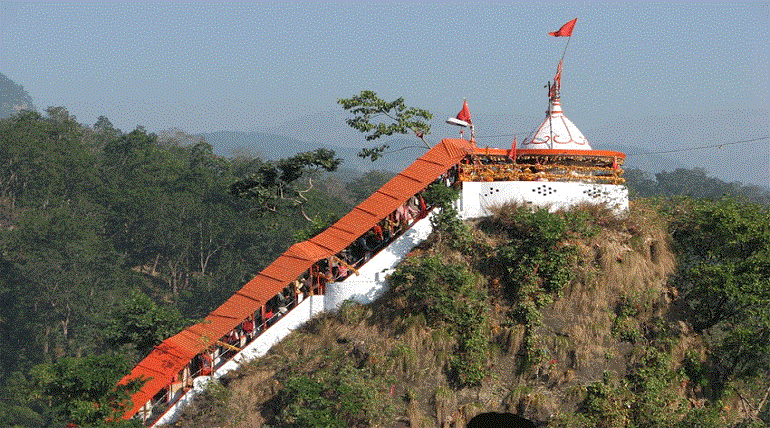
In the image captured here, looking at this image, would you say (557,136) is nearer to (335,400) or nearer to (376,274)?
(376,274)

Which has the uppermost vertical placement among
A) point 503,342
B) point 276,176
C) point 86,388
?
point 276,176

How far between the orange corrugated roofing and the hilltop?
110 centimetres

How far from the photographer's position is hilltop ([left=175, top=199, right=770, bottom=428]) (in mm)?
18641

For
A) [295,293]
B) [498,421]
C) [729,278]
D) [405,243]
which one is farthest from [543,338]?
[295,293]

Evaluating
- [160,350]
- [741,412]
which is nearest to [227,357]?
[160,350]

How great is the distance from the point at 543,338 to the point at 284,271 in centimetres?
584

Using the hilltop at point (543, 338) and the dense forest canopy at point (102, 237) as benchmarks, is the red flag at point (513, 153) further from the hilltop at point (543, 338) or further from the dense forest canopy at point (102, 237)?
the dense forest canopy at point (102, 237)

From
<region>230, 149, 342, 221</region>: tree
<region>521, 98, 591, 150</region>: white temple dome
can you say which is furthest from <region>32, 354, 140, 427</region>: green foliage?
<region>521, 98, 591, 150</region>: white temple dome

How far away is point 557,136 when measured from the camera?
2233cm

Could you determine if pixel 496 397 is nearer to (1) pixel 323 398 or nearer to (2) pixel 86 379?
(1) pixel 323 398

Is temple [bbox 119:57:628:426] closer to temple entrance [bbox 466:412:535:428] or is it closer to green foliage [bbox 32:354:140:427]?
green foliage [bbox 32:354:140:427]

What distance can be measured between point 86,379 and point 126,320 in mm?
4333

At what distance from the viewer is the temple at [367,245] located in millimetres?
20812

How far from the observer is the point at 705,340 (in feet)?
66.2
